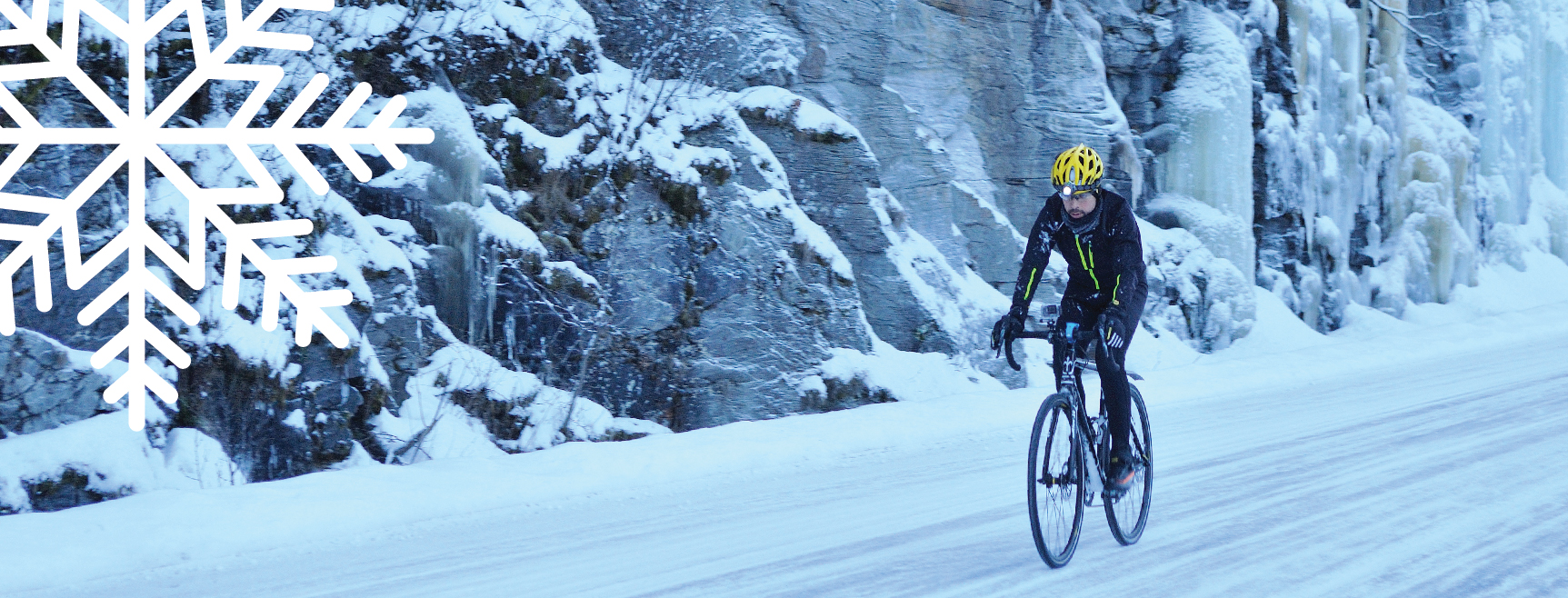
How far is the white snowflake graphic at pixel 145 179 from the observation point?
258 inches

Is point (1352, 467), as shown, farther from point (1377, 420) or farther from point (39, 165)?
point (39, 165)

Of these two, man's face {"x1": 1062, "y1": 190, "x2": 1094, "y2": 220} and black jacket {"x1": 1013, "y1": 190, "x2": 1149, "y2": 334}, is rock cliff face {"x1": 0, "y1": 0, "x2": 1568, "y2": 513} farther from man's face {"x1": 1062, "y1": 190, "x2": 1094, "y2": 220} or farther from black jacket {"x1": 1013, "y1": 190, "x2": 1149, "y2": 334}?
man's face {"x1": 1062, "y1": 190, "x2": 1094, "y2": 220}

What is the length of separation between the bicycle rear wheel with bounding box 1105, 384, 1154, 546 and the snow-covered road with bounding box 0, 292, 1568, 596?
0.09m

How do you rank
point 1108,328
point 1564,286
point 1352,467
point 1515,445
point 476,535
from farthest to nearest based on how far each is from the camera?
point 1564,286 → point 1515,445 → point 1352,467 → point 476,535 → point 1108,328

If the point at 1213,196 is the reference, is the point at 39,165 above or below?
above

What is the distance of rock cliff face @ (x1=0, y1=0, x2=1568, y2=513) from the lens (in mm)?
7438

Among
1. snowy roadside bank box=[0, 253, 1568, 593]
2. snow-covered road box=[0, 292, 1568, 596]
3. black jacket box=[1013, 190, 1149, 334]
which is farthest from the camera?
snowy roadside bank box=[0, 253, 1568, 593]

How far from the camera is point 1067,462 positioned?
461cm

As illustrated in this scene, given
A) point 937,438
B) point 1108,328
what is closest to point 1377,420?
point 937,438

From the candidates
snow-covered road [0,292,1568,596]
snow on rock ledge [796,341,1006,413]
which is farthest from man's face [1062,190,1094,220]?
snow on rock ledge [796,341,1006,413]

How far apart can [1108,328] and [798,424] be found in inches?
150

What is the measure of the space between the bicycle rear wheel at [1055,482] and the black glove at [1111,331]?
31cm

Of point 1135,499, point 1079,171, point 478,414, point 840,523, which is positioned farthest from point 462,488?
point 1079,171

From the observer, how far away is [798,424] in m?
8.09
